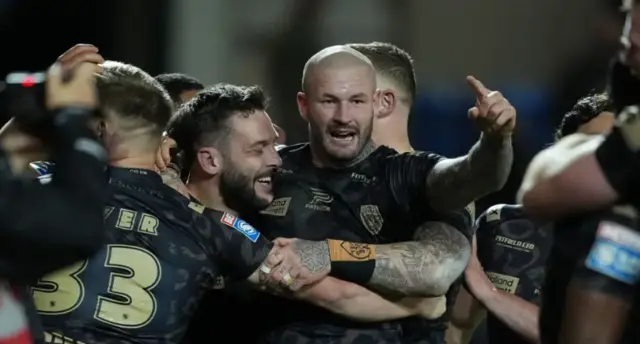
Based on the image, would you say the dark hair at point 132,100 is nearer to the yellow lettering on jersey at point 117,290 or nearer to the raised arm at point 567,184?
the yellow lettering on jersey at point 117,290

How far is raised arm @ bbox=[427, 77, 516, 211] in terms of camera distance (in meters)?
2.66

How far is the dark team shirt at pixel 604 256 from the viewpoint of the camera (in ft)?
6.97

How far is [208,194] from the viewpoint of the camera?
10.5 ft

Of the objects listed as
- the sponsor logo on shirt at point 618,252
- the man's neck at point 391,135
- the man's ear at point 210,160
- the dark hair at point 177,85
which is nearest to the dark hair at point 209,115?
the man's ear at point 210,160

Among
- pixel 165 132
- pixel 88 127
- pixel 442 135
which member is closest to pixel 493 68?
Result: pixel 442 135

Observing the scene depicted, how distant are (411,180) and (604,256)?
104cm

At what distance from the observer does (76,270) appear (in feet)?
9.17

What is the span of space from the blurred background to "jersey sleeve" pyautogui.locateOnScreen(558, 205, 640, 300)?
4305 mm

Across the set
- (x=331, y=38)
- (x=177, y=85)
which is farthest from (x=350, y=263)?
(x=331, y=38)

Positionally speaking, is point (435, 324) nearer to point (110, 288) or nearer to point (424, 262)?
point (424, 262)

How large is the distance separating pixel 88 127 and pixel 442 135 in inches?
169

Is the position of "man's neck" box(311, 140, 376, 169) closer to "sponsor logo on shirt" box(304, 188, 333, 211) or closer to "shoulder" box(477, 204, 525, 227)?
"sponsor logo on shirt" box(304, 188, 333, 211)

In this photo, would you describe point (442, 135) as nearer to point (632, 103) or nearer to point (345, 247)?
point (345, 247)

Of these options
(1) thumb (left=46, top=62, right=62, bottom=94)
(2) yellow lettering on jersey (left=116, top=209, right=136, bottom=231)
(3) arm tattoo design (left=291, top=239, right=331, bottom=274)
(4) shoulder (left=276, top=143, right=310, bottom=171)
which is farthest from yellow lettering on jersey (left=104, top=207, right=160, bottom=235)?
(1) thumb (left=46, top=62, right=62, bottom=94)
